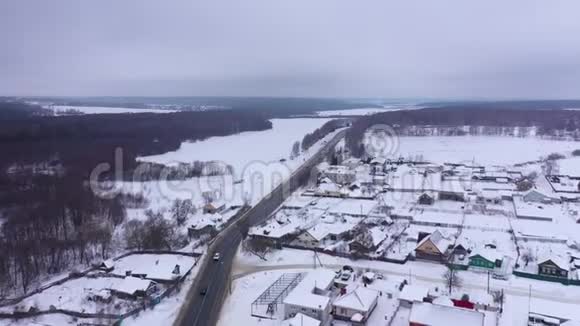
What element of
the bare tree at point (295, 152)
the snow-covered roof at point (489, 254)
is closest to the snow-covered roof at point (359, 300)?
the snow-covered roof at point (489, 254)

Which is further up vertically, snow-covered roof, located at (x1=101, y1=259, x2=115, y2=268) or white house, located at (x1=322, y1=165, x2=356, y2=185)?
white house, located at (x1=322, y1=165, x2=356, y2=185)

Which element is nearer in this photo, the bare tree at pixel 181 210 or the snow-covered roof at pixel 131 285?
the snow-covered roof at pixel 131 285

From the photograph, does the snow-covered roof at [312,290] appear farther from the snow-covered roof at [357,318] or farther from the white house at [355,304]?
the snow-covered roof at [357,318]

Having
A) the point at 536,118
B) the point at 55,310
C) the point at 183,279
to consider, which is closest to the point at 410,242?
the point at 183,279

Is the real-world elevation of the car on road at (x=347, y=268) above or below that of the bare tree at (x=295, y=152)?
below

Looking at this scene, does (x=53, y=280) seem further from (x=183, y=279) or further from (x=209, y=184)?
(x=209, y=184)

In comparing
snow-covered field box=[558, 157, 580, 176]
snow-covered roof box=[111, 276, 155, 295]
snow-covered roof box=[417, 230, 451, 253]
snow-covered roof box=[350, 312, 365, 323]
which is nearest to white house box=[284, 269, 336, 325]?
snow-covered roof box=[350, 312, 365, 323]

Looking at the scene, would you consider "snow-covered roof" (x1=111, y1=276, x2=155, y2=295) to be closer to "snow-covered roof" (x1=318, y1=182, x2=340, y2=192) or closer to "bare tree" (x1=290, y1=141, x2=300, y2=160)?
"snow-covered roof" (x1=318, y1=182, x2=340, y2=192)

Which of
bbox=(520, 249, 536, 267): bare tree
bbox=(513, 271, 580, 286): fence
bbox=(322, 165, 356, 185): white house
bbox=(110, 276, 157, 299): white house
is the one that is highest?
bbox=(322, 165, 356, 185): white house
